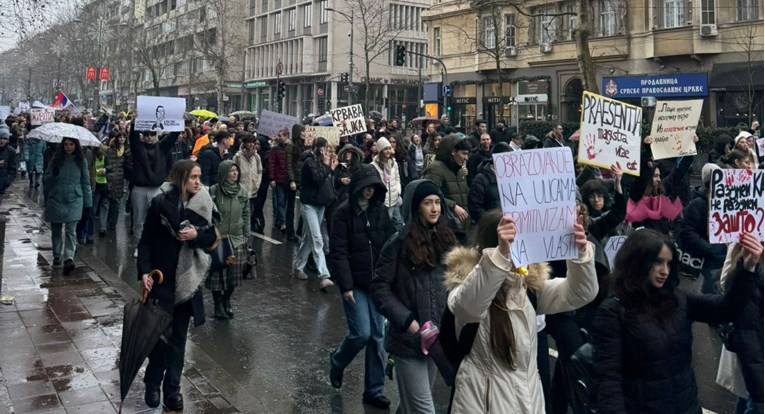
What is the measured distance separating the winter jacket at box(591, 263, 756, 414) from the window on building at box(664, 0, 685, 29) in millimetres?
33041

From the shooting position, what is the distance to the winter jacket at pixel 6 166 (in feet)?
35.5

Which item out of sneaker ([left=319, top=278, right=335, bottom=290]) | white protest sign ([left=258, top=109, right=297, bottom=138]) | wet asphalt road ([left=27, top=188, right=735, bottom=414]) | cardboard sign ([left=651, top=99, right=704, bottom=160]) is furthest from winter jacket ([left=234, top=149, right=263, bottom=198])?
cardboard sign ([left=651, top=99, right=704, bottom=160])

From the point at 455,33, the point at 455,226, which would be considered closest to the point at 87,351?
the point at 455,226

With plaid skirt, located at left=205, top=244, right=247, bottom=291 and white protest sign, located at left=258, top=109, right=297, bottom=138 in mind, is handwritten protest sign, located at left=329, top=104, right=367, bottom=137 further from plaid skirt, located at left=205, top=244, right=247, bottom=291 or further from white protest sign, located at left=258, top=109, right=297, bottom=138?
plaid skirt, located at left=205, top=244, right=247, bottom=291

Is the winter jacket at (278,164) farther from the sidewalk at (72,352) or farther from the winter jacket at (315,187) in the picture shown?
the sidewalk at (72,352)

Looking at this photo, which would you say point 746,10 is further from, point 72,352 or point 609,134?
point 72,352

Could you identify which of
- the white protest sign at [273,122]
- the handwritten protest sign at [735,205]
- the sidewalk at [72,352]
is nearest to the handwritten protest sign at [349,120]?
the white protest sign at [273,122]

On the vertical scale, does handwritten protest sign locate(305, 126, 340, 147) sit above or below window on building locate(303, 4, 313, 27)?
below

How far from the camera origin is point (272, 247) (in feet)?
40.6

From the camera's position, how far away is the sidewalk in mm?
5536

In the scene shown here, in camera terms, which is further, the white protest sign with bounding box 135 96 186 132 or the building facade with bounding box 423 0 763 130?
the building facade with bounding box 423 0 763 130

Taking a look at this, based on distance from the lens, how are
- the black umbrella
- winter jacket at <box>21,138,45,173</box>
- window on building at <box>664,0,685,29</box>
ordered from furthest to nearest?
window on building at <box>664,0,685,29</box> < winter jacket at <box>21,138,45,173</box> < the black umbrella

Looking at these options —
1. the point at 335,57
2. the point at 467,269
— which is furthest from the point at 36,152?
the point at 335,57

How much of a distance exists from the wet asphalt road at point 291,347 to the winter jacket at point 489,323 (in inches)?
90.8
